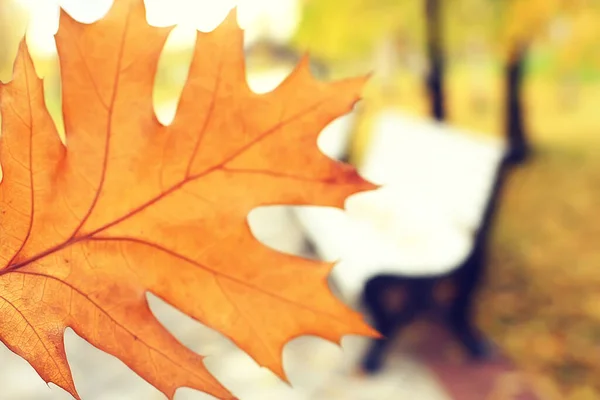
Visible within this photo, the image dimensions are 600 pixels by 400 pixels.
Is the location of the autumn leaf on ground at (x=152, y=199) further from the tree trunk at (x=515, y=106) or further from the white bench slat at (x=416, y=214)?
the tree trunk at (x=515, y=106)

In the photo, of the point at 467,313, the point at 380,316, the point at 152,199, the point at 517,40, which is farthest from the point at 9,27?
the point at 517,40

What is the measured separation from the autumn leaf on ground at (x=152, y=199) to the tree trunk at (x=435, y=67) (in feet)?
11.9

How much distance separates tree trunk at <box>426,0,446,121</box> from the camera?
11.9ft

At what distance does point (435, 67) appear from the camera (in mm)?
3789

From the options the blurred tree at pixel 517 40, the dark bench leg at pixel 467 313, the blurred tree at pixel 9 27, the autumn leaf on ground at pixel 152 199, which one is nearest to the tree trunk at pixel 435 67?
the blurred tree at pixel 517 40

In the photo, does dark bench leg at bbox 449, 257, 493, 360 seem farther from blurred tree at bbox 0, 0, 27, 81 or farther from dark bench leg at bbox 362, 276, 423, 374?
blurred tree at bbox 0, 0, 27, 81

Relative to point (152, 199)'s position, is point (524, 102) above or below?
above

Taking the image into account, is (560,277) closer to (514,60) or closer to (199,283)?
(514,60)

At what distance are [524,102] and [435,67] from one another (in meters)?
0.76

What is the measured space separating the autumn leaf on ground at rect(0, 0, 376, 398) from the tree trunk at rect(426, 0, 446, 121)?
3.63 metres

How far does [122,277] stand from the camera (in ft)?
0.75

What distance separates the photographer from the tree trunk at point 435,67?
3617mm

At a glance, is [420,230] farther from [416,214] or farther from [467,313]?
[467,313]

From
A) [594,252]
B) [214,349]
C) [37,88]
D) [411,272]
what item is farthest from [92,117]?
[594,252]
